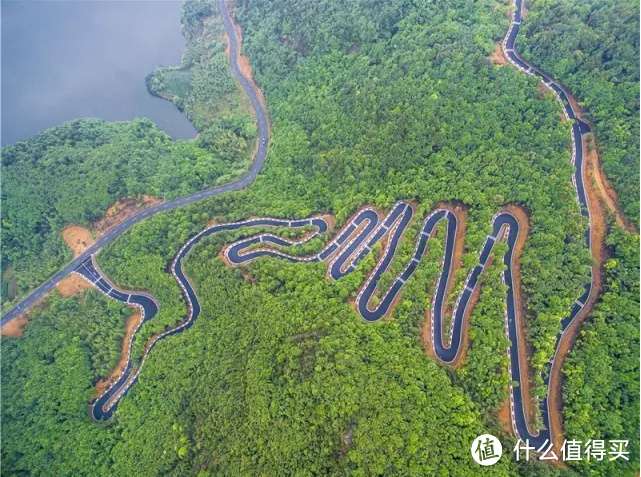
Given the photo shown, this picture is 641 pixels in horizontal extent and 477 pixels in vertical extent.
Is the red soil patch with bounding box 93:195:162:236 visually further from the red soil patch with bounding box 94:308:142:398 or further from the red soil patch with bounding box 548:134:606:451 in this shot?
the red soil patch with bounding box 548:134:606:451

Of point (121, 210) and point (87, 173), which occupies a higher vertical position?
point (87, 173)

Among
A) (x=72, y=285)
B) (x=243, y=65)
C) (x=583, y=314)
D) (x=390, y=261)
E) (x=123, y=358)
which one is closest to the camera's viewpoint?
(x=583, y=314)

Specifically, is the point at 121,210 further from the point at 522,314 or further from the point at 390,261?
the point at 522,314

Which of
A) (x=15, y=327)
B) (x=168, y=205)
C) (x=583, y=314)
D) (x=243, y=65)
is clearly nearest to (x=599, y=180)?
(x=583, y=314)

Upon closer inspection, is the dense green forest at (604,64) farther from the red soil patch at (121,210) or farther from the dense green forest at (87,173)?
the red soil patch at (121,210)

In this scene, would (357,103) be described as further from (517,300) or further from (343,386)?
(343,386)

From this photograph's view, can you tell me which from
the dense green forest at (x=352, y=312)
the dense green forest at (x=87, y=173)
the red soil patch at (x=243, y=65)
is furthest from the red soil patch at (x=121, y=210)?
the red soil patch at (x=243, y=65)

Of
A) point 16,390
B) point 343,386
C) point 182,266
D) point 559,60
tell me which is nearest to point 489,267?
point 343,386
